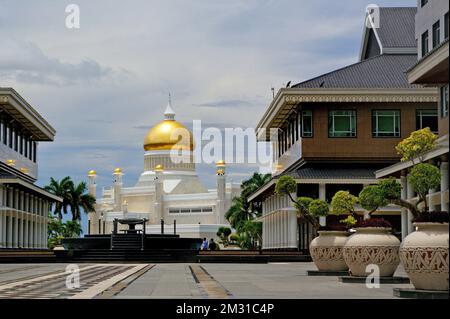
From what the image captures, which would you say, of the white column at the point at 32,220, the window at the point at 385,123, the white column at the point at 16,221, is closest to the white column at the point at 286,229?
the window at the point at 385,123

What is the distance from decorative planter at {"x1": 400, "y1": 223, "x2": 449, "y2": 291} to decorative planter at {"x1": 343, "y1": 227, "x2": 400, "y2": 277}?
4698mm

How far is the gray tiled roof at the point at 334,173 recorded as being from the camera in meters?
55.8

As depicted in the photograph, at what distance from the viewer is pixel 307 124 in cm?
5853

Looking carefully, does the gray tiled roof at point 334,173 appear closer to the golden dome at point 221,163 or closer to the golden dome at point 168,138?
the golden dome at point 221,163

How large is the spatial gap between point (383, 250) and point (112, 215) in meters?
102

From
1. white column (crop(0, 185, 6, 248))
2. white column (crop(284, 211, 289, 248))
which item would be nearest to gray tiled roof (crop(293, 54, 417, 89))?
white column (crop(284, 211, 289, 248))

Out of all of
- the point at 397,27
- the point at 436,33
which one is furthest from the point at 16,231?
the point at 436,33

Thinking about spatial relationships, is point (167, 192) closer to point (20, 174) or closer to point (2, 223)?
point (20, 174)

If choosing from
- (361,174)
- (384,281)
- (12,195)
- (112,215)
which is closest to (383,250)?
(384,281)

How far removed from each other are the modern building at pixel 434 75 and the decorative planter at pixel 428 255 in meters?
14.8

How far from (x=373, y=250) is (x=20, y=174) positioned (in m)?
53.5
